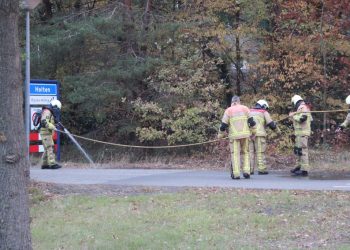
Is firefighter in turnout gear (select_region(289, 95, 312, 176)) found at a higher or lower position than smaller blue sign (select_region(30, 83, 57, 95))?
lower

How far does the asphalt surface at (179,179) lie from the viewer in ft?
39.9

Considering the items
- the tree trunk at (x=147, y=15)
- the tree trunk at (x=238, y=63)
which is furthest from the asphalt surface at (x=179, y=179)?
the tree trunk at (x=147, y=15)

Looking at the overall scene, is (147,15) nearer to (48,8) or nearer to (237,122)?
(48,8)

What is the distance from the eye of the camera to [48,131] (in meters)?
16.5

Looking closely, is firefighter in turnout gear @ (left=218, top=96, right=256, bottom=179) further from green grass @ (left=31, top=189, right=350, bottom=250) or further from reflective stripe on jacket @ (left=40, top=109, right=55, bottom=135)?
reflective stripe on jacket @ (left=40, top=109, right=55, bottom=135)

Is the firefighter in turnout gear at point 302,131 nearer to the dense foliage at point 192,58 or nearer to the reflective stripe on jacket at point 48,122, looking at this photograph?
the reflective stripe on jacket at point 48,122

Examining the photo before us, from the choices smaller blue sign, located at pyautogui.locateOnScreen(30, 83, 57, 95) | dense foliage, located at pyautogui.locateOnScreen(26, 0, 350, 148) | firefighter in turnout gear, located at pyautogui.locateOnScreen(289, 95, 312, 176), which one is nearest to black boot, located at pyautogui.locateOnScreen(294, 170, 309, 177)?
firefighter in turnout gear, located at pyautogui.locateOnScreen(289, 95, 312, 176)

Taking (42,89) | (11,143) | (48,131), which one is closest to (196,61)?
(42,89)

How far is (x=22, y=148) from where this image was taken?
607 cm

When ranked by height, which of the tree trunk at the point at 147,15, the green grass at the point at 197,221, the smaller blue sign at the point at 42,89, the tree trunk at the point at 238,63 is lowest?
the green grass at the point at 197,221

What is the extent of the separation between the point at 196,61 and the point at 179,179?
903 centimetres

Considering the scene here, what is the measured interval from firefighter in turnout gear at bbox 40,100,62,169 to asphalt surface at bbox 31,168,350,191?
0.42 metres

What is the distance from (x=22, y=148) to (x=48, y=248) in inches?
89.4

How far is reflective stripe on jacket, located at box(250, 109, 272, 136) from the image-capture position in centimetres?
1463
